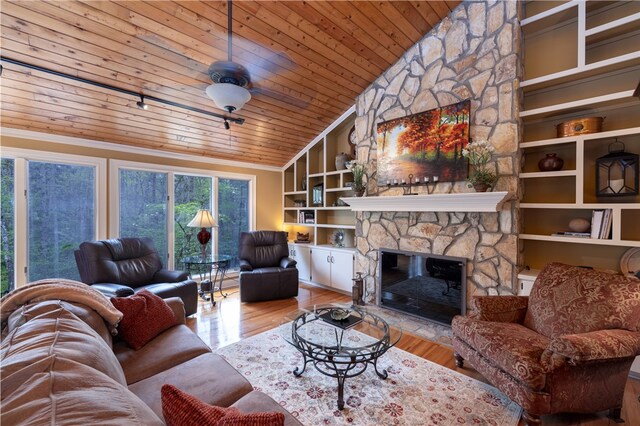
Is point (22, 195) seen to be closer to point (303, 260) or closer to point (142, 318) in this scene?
point (142, 318)

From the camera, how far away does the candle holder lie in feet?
11.8

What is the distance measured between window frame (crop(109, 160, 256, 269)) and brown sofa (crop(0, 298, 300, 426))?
111 inches

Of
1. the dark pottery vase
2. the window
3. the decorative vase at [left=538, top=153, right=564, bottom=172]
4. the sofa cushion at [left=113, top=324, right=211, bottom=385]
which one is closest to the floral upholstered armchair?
the decorative vase at [left=538, top=153, right=564, bottom=172]

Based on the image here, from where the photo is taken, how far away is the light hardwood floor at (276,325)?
1.93 m

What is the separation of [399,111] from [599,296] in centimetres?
299

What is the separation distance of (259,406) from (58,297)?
1.33m

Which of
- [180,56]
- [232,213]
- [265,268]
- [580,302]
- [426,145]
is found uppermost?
[180,56]

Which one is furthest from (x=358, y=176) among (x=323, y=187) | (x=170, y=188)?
(x=170, y=188)

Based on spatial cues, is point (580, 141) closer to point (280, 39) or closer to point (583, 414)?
point (583, 414)

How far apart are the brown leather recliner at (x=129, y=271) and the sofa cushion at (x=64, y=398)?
2.34 meters

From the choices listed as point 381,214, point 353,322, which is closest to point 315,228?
point 381,214

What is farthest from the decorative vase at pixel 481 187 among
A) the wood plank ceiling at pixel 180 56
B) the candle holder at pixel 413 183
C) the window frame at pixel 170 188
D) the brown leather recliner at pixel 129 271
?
the window frame at pixel 170 188

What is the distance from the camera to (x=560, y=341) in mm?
1682

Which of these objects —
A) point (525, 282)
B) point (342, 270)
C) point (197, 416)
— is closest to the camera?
point (197, 416)
